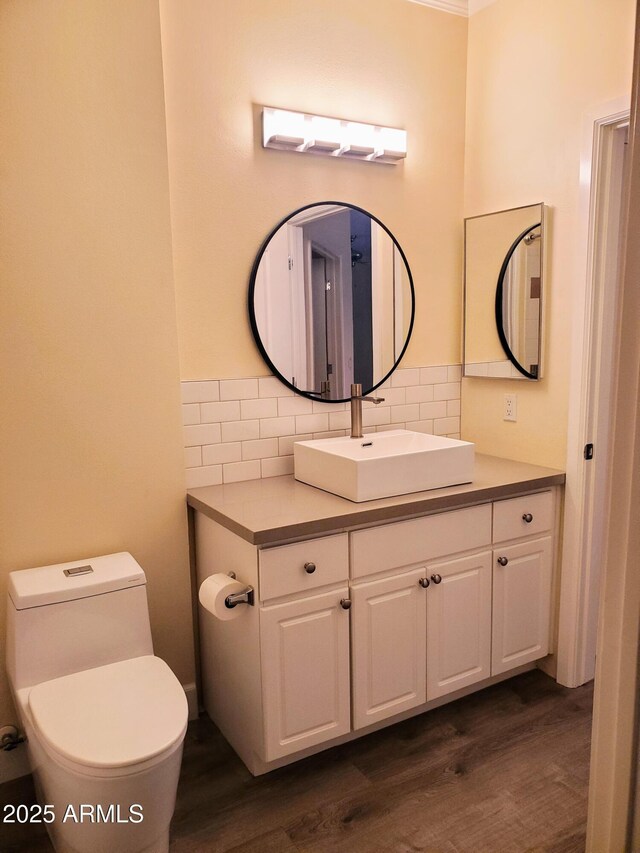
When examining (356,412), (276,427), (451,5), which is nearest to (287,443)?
(276,427)

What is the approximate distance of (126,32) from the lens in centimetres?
211

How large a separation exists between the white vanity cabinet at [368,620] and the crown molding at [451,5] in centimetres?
201

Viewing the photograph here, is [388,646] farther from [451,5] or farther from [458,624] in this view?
[451,5]

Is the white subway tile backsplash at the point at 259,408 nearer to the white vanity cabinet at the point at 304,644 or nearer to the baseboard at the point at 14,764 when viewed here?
the white vanity cabinet at the point at 304,644

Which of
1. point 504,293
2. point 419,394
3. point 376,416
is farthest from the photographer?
point 419,394

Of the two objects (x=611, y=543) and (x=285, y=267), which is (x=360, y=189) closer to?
(x=285, y=267)

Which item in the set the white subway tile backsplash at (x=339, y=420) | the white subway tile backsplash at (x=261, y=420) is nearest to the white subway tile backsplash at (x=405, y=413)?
the white subway tile backsplash at (x=261, y=420)

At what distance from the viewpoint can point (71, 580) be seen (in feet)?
6.58

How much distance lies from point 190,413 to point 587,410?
1480mm

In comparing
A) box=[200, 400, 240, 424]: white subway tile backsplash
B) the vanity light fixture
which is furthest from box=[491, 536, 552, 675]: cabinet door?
the vanity light fixture

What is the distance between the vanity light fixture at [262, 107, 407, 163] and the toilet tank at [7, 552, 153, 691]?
1.63 metres

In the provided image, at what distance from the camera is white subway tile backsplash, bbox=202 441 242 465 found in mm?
2467

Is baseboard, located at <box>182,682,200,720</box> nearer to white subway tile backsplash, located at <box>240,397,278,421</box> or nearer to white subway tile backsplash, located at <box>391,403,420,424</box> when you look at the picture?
white subway tile backsplash, located at <box>240,397,278,421</box>

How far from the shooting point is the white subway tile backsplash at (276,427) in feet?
8.46
